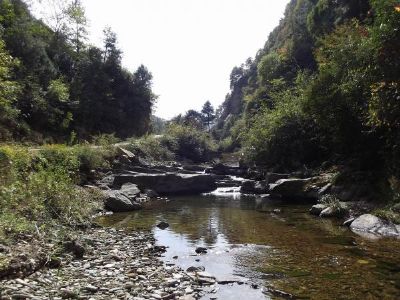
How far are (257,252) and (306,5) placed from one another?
58641 millimetres

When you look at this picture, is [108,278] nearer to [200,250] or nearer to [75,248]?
[75,248]

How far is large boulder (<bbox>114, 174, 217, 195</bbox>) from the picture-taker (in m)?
21.6

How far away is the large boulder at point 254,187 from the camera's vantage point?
22891 mm

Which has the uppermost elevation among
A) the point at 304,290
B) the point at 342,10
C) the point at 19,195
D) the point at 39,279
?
the point at 342,10

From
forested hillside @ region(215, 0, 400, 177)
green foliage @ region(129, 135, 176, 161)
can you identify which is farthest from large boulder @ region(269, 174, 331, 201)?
green foliage @ region(129, 135, 176, 161)

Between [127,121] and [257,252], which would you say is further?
[127,121]

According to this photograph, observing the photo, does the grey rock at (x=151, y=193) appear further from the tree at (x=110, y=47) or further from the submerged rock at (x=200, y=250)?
the tree at (x=110, y=47)

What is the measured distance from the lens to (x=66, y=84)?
3466 centimetres

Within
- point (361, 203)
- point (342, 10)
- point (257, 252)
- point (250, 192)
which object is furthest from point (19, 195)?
point (342, 10)

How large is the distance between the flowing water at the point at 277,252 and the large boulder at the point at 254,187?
660 cm

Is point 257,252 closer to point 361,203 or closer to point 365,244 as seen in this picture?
point 365,244

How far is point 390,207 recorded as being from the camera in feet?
40.5

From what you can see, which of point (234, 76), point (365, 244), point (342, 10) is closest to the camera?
point (365, 244)

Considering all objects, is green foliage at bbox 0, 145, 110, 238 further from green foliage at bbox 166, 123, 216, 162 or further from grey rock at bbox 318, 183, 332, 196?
green foliage at bbox 166, 123, 216, 162
